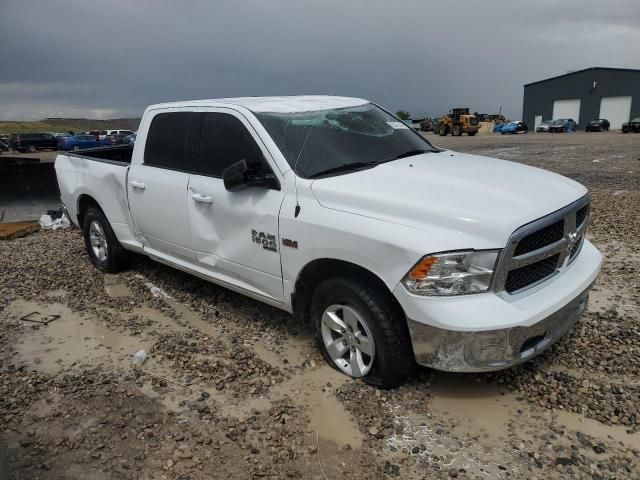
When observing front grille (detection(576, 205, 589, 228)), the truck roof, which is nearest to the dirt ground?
front grille (detection(576, 205, 589, 228))

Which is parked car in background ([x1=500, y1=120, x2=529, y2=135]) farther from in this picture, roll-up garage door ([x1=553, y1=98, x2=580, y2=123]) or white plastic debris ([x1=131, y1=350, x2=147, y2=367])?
white plastic debris ([x1=131, y1=350, x2=147, y2=367])

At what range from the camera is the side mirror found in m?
3.73

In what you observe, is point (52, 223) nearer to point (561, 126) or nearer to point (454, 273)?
point (454, 273)

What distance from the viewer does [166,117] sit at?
16.3 feet

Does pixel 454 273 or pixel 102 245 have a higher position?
Answer: pixel 454 273

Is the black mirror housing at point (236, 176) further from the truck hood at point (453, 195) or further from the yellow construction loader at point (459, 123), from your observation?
the yellow construction loader at point (459, 123)

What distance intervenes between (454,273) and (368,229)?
56 cm

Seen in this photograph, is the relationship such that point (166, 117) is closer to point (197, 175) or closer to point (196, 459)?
point (197, 175)

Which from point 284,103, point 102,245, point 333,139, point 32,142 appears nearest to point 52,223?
point 102,245

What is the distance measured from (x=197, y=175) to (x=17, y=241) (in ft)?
17.6

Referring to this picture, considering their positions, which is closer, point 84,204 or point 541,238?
point 541,238

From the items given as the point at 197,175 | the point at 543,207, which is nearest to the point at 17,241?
the point at 197,175

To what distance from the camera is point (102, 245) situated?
20.2ft

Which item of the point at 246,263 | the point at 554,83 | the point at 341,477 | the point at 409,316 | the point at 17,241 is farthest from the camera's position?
the point at 554,83
